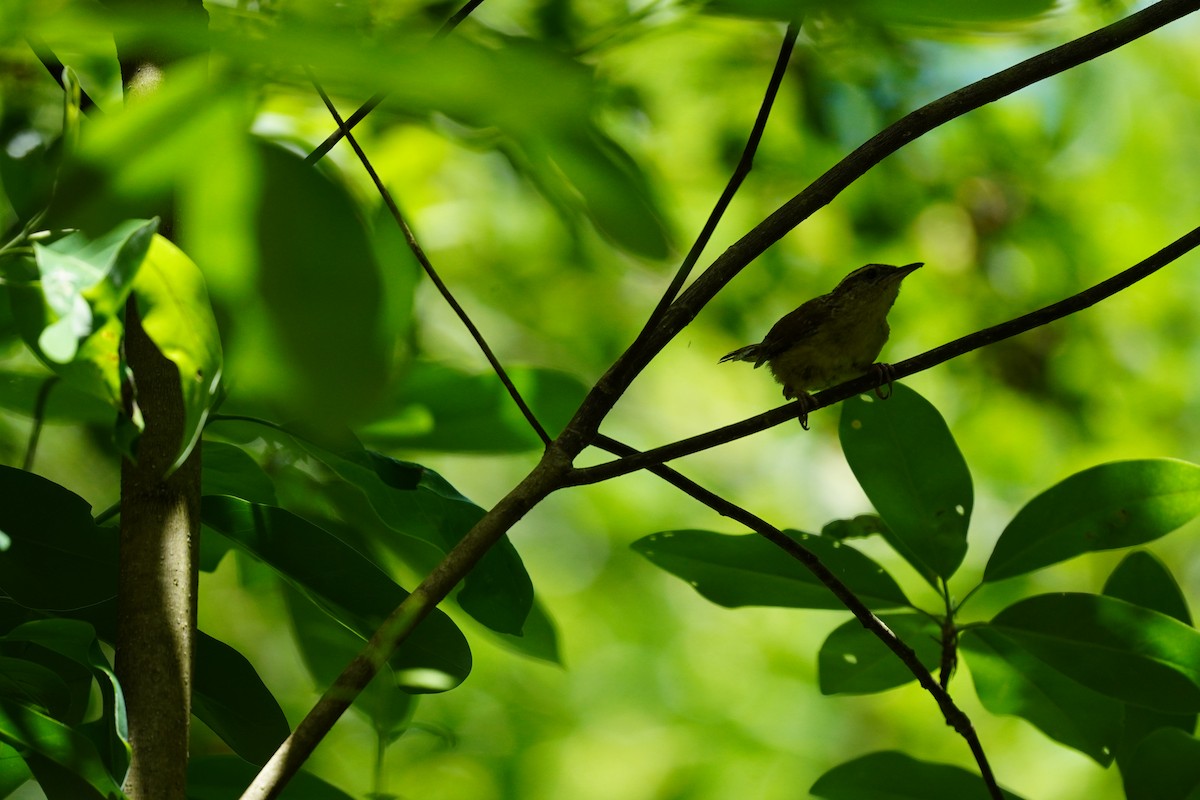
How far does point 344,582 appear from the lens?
1266 mm

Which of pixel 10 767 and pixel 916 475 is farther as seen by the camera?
pixel 916 475

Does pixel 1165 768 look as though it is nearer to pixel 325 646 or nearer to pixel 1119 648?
pixel 1119 648

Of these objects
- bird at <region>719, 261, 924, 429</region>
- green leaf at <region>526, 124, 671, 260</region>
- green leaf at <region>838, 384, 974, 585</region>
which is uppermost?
bird at <region>719, 261, 924, 429</region>

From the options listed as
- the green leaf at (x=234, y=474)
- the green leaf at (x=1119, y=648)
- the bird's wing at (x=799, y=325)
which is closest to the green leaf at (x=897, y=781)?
the green leaf at (x=1119, y=648)

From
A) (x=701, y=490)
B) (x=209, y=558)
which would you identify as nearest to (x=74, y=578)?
(x=209, y=558)

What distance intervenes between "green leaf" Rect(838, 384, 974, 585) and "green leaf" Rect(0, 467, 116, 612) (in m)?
1.00

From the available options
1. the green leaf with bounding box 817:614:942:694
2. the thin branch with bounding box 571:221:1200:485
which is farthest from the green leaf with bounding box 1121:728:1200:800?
the thin branch with bounding box 571:221:1200:485

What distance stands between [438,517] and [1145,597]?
41.6 inches

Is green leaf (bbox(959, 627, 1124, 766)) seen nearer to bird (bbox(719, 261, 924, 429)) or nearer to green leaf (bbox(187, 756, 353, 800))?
green leaf (bbox(187, 756, 353, 800))

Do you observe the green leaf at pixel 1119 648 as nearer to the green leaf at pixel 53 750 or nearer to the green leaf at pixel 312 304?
the green leaf at pixel 53 750

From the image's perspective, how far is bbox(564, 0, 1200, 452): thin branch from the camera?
40.3 inches

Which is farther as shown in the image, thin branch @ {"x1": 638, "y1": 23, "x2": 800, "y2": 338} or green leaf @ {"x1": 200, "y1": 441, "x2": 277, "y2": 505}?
green leaf @ {"x1": 200, "y1": 441, "x2": 277, "y2": 505}

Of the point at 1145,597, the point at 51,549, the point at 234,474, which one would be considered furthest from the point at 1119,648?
the point at 51,549

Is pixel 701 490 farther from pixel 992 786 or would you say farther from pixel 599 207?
pixel 599 207
